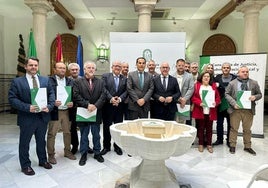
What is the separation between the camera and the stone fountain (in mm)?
2322

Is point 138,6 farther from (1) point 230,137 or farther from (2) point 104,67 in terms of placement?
(1) point 230,137

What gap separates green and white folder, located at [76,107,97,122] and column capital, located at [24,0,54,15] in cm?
419

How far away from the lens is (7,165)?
3541 millimetres

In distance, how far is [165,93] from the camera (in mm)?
4059

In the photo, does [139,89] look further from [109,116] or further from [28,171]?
[28,171]

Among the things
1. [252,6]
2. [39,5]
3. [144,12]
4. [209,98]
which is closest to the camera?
[209,98]

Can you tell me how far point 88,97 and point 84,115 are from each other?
28 centimetres

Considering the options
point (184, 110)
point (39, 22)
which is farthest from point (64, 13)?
point (184, 110)

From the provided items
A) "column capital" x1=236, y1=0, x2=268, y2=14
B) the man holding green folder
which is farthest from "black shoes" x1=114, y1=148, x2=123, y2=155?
"column capital" x1=236, y1=0, x2=268, y2=14

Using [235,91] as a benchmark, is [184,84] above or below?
above

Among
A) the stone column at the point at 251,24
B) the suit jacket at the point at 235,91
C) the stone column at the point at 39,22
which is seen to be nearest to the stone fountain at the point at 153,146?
the suit jacket at the point at 235,91

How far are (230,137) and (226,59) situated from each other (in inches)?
75.5

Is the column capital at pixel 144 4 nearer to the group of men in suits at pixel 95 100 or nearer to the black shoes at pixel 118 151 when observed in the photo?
the group of men in suits at pixel 95 100

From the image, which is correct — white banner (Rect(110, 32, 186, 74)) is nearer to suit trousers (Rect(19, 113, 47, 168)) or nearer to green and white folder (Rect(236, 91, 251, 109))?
green and white folder (Rect(236, 91, 251, 109))
